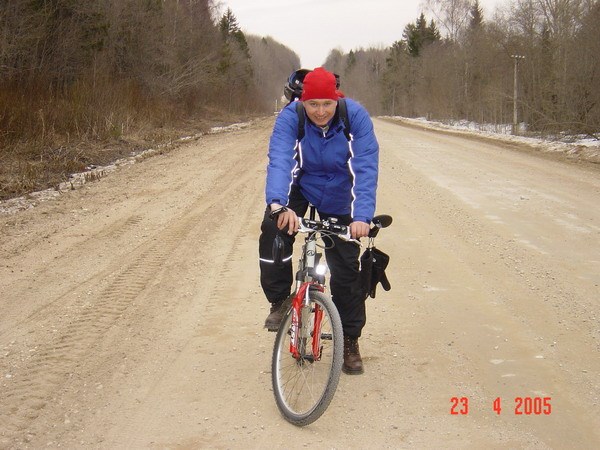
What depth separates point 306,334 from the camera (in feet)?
12.0

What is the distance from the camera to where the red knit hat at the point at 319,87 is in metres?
3.53

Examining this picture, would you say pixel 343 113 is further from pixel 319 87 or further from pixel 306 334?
pixel 306 334

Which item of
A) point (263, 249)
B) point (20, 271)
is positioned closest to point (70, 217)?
point (20, 271)

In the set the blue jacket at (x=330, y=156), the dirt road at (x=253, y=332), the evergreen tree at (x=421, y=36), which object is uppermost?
the evergreen tree at (x=421, y=36)

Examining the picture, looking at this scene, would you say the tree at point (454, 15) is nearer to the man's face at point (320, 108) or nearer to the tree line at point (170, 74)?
the tree line at point (170, 74)

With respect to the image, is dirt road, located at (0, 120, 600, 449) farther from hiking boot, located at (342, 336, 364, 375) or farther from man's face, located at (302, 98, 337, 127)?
man's face, located at (302, 98, 337, 127)

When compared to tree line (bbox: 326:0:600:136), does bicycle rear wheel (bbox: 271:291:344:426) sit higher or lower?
lower

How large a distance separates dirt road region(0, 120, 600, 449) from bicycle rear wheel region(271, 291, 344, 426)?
0.38ft

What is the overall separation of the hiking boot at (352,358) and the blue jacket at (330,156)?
3.17 ft

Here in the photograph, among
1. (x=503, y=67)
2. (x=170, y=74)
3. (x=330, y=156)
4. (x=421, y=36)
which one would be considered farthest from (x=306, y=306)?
(x=421, y=36)

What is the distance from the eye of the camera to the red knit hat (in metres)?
3.53

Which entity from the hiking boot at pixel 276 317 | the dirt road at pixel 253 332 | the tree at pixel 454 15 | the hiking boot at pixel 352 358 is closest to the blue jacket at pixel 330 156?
the hiking boot at pixel 276 317

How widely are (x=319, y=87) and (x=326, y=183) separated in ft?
2.09

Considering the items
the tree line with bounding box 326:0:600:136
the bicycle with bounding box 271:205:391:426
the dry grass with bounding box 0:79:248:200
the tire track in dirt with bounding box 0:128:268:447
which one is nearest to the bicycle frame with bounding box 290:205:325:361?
the bicycle with bounding box 271:205:391:426
